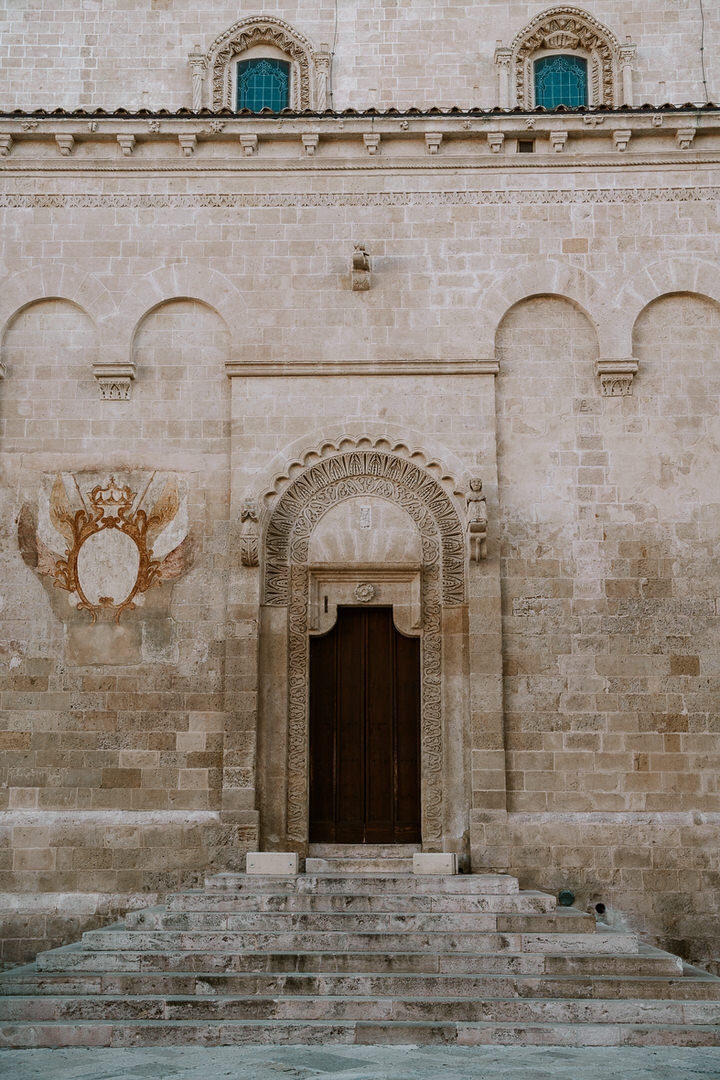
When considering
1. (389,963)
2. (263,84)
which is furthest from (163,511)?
(263,84)

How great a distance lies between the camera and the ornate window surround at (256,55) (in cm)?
1515

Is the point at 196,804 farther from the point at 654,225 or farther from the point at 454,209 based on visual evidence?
the point at 654,225

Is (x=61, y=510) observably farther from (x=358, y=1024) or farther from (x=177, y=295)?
(x=358, y=1024)

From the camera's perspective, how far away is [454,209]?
13.2m

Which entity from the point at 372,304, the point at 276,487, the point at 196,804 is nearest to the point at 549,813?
the point at 196,804

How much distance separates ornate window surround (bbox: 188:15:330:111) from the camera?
15.1 m

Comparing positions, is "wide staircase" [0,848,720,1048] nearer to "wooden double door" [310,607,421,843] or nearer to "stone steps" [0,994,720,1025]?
"stone steps" [0,994,720,1025]

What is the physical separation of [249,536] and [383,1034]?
18.5 ft

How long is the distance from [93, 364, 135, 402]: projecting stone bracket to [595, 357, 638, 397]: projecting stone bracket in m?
5.41

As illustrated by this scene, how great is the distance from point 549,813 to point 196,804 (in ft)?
12.4

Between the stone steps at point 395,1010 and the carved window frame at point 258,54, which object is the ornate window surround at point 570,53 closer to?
the carved window frame at point 258,54

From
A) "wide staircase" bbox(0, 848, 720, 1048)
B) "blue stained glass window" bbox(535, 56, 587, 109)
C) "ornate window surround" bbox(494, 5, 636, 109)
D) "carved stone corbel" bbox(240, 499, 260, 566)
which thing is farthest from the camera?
"blue stained glass window" bbox(535, 56, 587, 109)

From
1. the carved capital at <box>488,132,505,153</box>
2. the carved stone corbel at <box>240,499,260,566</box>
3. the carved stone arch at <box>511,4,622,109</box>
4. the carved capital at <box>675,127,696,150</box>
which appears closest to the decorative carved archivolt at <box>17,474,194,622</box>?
the carved stone corbel at <box>240,499,260,566</box>

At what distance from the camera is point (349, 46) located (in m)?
15.3
